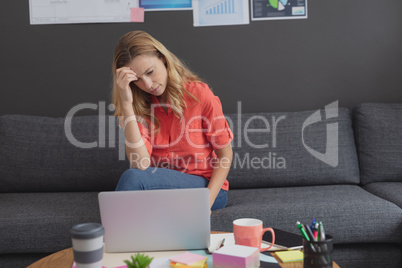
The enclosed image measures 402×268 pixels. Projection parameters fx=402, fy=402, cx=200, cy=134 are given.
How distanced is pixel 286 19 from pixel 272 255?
5.62 ft

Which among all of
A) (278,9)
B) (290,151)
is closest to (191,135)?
(290,151)

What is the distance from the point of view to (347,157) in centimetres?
211

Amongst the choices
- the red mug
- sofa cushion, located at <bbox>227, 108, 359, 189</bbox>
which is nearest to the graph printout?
sofa cushion, located at <bbox>227, 108, 359, 189</bbox>

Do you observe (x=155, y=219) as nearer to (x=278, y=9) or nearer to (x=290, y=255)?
(x=290, y=255)

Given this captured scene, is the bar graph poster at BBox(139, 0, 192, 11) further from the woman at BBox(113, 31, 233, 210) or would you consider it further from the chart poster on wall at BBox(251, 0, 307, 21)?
the woman at BBox(113, 31, 233, 210)

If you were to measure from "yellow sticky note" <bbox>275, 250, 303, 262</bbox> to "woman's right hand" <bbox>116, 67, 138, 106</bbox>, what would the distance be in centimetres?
87

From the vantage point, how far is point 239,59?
2428 millimetres

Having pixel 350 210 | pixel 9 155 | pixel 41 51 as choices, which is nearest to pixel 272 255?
pixel 350 210

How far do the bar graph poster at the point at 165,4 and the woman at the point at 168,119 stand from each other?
0.77m

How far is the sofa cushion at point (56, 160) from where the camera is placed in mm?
2088

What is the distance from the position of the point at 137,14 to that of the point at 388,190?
166cm

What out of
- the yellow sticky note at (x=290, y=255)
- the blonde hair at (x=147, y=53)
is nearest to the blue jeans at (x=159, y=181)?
the blonde hair at (x=147, y=53)

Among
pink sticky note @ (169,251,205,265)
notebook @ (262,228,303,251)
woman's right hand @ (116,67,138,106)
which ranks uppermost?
woman's right hand @ (116,67,138,106)

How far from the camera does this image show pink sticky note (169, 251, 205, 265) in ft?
3.15
